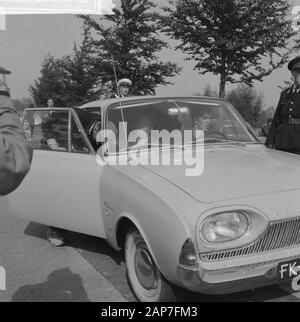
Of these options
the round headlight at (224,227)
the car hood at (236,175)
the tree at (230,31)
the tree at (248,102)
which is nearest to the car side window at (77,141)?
the car hood at (236,175)

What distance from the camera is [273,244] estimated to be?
3.12m

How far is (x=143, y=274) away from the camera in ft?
11.8

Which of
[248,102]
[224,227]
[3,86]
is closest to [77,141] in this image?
[224,227]

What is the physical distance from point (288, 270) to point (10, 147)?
85.5 inches

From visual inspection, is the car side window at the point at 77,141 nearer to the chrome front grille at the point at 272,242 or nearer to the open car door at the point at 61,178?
the open car door at the point at 61,178

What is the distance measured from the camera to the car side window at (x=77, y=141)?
4.54m

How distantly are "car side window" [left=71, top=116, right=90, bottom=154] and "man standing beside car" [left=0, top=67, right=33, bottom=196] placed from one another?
280 cm

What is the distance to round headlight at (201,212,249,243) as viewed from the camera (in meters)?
3.00

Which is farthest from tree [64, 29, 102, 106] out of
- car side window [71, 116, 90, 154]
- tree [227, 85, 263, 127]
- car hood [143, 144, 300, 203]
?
car hood [143, 144, 300, 203]

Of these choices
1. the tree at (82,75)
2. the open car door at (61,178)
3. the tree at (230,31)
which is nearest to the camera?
the open car door at (61,178)

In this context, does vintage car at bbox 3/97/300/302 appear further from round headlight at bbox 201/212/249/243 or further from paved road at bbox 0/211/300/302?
paved road at bbox 0/211/300/302

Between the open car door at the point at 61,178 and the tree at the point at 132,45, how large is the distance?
48.5 feet
